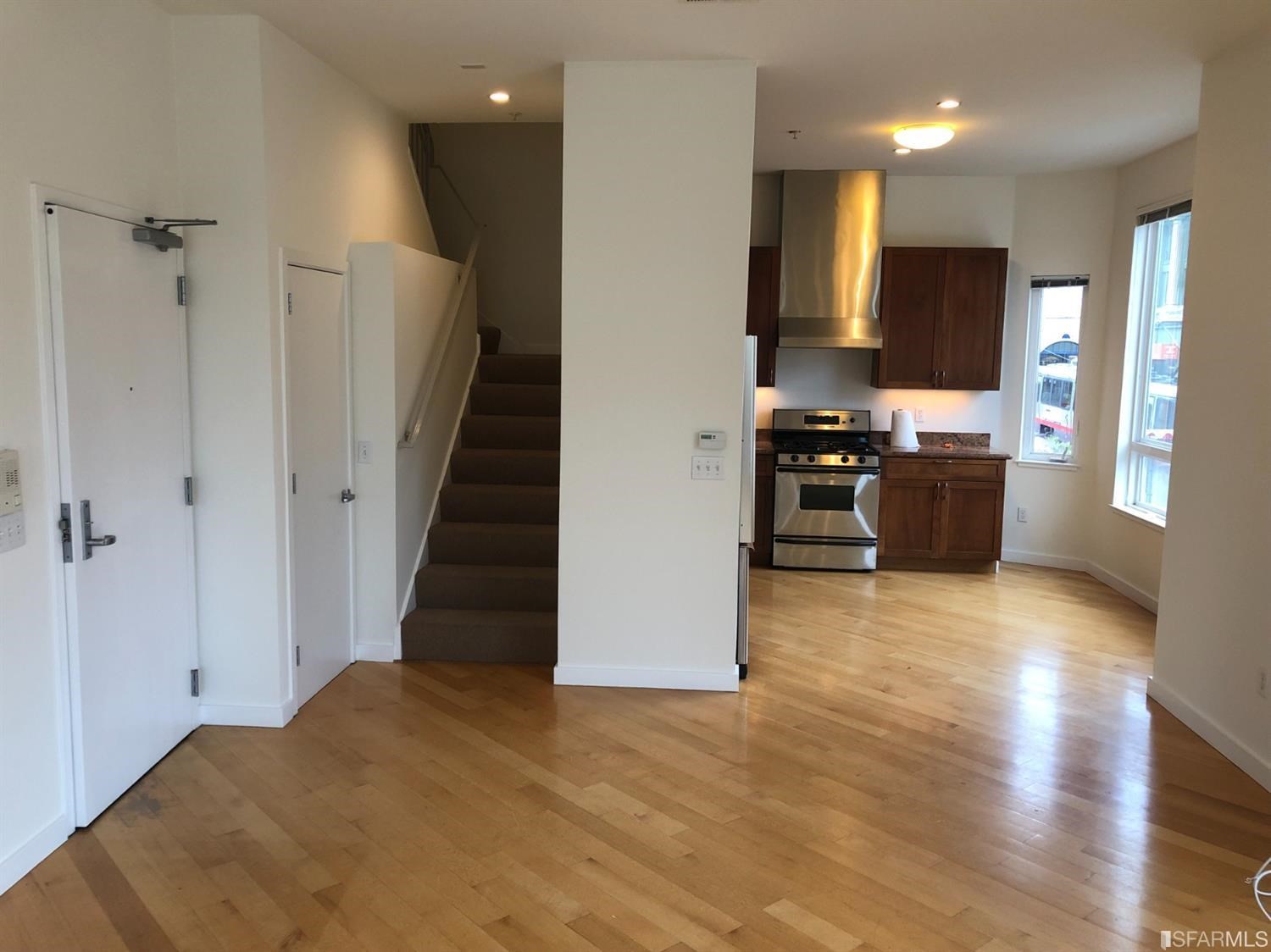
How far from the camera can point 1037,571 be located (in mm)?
7211

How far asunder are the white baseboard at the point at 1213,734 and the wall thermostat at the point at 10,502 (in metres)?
4.46

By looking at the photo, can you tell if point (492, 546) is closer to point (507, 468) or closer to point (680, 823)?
point (507, 468)

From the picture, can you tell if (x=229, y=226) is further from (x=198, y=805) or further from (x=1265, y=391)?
(x=1265, y=391)

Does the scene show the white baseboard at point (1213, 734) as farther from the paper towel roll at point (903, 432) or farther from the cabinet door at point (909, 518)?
the paper towel roll at point (903, 432)

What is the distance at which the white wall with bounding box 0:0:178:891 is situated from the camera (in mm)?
2850

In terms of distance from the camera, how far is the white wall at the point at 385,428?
4.79m

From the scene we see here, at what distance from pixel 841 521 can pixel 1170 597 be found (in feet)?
9.38

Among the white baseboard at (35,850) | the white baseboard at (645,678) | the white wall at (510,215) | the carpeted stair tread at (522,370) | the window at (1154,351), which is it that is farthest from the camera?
the white wall at (510,215)

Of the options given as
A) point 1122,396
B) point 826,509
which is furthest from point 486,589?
point 1122,396

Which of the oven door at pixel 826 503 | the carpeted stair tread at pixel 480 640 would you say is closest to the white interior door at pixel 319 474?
the carpeted stair tread at pixel 480 640

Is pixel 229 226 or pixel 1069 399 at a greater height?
pixel 229 226

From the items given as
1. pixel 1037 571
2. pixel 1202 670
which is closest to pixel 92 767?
pixel 1202 670

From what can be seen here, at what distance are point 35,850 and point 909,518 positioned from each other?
577 centimetres

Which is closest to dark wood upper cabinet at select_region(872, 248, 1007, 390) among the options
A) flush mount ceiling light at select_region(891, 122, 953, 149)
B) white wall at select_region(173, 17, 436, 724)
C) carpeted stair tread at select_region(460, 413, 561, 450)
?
flush mount ceiling light at select_region(891, 122, 953, 149)
